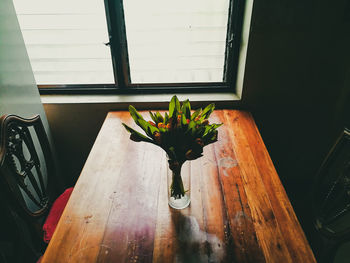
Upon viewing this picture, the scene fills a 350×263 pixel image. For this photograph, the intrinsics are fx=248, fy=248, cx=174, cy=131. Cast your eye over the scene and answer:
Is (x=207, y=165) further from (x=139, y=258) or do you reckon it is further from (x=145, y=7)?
(x=145, y=7)

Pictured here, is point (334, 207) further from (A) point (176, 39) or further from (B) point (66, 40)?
(B) point (66, 40)

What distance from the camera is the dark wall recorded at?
1.52m

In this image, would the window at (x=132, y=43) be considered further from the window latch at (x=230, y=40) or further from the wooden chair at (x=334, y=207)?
the wooden chair at (x=334, y=207)

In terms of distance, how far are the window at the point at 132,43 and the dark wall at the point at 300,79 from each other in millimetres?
225

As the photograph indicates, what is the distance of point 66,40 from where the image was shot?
1.73m

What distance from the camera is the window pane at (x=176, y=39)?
165 cm

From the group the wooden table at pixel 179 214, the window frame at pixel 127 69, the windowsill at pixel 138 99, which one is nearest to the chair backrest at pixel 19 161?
the wooden table at pixel 179 214

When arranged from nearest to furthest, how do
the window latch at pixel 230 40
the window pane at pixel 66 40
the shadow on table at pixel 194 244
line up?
the shadow on table at pixel 194 244
the window pane at pixel 66 40
the window latch at pixel 230 40

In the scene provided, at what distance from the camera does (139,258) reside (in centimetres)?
86

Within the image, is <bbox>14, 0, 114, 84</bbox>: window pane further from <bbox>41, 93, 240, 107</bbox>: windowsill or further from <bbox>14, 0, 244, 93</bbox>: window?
<bbox>41, 93, 240, 107</bbox>: windowsill

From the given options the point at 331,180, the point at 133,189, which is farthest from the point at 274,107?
the point at 133,189

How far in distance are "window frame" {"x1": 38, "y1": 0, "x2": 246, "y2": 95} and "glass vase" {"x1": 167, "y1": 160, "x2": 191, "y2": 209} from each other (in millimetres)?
970

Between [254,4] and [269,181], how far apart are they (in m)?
1.06

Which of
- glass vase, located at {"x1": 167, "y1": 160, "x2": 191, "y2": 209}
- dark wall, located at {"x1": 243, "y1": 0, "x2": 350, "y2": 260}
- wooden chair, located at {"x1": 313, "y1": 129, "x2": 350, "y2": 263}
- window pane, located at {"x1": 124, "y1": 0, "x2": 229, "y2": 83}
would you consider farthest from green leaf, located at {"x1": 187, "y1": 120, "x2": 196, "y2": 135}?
window pane, located at {"x1": 124, "y1": 0, "x2": 229, "y2": 83}
